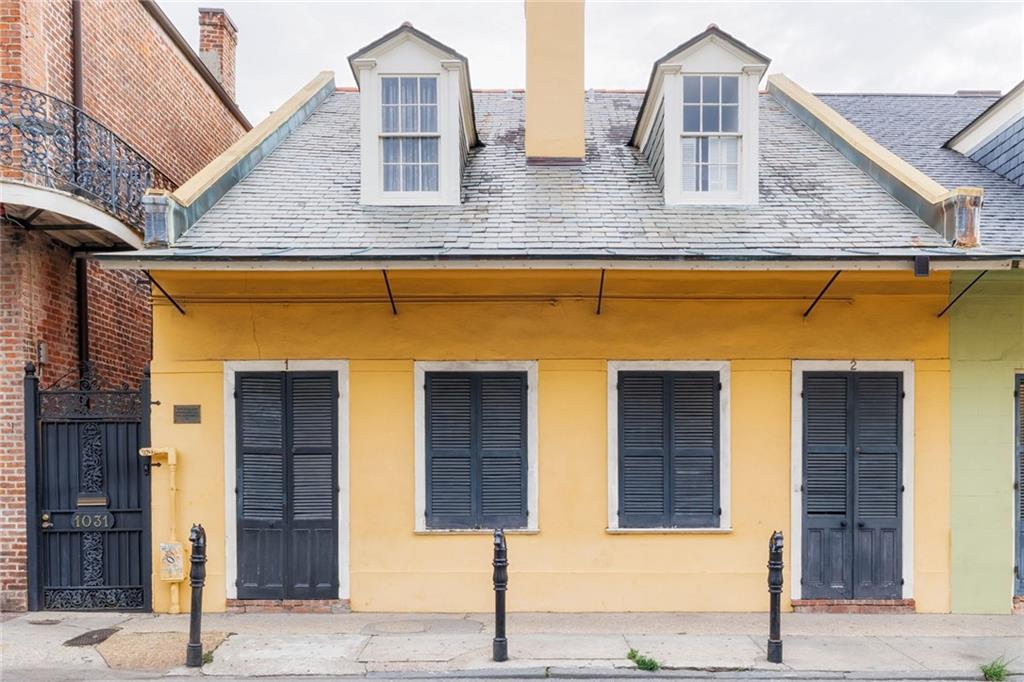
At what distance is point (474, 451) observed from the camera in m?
8.08

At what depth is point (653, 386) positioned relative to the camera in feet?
26.7

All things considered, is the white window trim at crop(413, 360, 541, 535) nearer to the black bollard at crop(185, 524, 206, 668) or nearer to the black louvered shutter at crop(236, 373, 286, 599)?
the black louvered shutter at crop(236, 373, 286, 599)

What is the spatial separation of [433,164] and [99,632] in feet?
21.3

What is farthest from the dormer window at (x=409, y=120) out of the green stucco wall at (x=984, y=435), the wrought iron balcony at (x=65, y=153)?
the green stucco wall at (x=984, y=435)

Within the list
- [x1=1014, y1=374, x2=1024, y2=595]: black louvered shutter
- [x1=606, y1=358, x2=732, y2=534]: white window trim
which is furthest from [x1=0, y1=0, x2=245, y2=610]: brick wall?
[x1=1014, y1=374, x2=1024, y2=595]: black louvered shutter

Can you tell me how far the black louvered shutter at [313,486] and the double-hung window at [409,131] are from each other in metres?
2.79

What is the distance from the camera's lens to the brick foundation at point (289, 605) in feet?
26.1

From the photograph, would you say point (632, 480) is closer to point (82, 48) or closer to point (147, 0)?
point (82, 48)

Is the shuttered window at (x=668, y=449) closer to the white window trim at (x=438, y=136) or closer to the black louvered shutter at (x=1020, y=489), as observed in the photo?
the white window trim at (x=438, y=136)

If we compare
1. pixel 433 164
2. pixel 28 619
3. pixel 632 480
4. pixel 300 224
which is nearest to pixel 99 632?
pixel 28 619

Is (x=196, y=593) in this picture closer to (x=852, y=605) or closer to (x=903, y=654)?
(x=903, y=654)

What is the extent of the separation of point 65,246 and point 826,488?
31.5 ft

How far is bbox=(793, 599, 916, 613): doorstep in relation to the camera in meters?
7.98

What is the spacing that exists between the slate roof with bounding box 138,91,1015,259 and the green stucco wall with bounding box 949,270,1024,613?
107 cm
